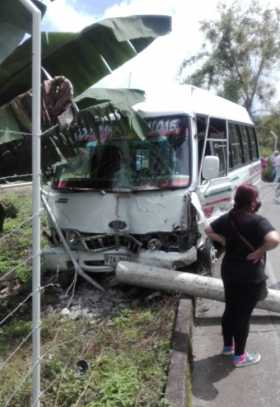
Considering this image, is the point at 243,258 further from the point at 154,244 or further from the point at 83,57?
the point at 83,57

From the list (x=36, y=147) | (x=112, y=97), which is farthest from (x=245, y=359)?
(x=112, y=97)

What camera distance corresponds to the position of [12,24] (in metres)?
3.71

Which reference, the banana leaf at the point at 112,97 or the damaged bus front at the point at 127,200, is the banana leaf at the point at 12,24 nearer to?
the banana leaf at the point at 112,97

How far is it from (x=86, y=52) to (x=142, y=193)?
1.83 m

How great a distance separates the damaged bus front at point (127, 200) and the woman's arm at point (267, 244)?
5.00 ft

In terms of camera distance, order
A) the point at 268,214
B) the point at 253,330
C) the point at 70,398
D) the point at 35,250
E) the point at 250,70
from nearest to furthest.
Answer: the point at 35,250, the point at 70,398, the point at 253,330, the point at 268,214, the point at 250,70

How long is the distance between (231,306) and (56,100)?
2.60 metres

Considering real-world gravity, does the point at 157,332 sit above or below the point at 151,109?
below

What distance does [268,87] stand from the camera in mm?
33656

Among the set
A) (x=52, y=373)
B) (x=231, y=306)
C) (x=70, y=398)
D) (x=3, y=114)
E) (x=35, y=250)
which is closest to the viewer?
(x=35, y=250)

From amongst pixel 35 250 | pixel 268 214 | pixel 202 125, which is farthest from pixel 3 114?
pixel 268 214

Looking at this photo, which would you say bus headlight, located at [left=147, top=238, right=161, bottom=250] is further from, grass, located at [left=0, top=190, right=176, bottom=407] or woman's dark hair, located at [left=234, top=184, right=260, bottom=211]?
woman's dark hair, located at [left=234, top=184, right=260, bottom=211]

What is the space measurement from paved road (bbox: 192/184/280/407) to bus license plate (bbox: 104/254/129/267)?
3.77 feet

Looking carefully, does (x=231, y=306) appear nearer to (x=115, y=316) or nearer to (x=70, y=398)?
(x=115, y=316)
